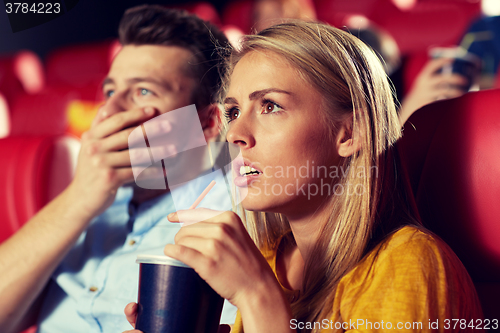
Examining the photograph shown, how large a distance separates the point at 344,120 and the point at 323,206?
0.38 feet

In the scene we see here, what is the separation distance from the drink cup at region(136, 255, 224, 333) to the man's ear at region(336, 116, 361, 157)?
25 centimetres

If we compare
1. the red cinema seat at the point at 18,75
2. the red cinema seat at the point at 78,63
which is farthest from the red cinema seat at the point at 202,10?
the red cinema seat at the point at 18,75

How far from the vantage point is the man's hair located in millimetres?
873

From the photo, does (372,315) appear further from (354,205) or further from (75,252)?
(75,252)

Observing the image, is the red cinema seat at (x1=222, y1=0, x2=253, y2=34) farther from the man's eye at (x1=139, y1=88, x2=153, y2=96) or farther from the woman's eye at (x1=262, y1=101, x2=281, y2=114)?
the woman's eye at (x1=262, y1=101, x2=281, y2=114)

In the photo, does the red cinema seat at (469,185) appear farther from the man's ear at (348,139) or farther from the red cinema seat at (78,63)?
the red cinema seat at (78,63)

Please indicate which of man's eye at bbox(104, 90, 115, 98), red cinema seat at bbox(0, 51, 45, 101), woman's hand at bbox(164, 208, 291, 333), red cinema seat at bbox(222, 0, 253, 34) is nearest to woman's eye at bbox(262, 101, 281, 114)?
woman's hand at bbox(164, 208, 291, 333)

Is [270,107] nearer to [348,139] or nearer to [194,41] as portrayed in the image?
[348,139]

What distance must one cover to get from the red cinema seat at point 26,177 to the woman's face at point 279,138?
562 mm

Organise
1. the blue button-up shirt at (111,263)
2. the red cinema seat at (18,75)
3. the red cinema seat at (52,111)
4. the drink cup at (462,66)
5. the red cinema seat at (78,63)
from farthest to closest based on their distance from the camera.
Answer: the red cinema seat at (78,63), the red cinema seat at (18,75), the red cinema seat at (52,111), the drink cup at (462,66), the blue button-up shirt at (111,263)

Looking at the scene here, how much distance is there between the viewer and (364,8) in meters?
2.80

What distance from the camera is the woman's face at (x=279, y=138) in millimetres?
518

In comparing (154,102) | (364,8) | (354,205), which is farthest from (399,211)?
(364,8)

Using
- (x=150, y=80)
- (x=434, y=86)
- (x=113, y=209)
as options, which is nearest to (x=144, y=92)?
(x=150, y=80)
